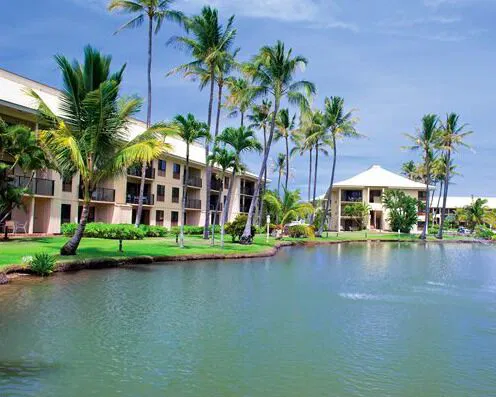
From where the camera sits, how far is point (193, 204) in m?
54.2

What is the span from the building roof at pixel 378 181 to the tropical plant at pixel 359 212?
4.97m

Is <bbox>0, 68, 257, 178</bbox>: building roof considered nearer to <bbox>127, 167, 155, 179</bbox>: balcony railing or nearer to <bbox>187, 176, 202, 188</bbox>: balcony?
<bbox>127, 167, 155, 179</bbox>: balcony railing

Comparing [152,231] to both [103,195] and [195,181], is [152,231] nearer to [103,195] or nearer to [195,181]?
[103,195]

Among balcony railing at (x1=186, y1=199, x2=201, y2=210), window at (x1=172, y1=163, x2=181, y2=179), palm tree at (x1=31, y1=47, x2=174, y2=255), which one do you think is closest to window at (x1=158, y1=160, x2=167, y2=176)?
window at (x1=172, y1=163, x2=181, y2=179)

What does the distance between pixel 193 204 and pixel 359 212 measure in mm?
30737

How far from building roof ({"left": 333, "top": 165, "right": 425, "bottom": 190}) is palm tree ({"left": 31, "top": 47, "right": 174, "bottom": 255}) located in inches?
2493

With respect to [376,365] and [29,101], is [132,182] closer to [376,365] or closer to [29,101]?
[29,101]

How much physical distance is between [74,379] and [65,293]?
24.0ft

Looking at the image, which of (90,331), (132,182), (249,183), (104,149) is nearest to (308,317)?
(90,331)

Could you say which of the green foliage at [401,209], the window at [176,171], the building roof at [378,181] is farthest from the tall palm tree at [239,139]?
the building roof at [378,181]

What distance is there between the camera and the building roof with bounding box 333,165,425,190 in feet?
263

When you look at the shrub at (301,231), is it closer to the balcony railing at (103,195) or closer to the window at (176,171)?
the window at (176,171)

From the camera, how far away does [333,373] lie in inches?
338

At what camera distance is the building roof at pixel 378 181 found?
80312 mm
